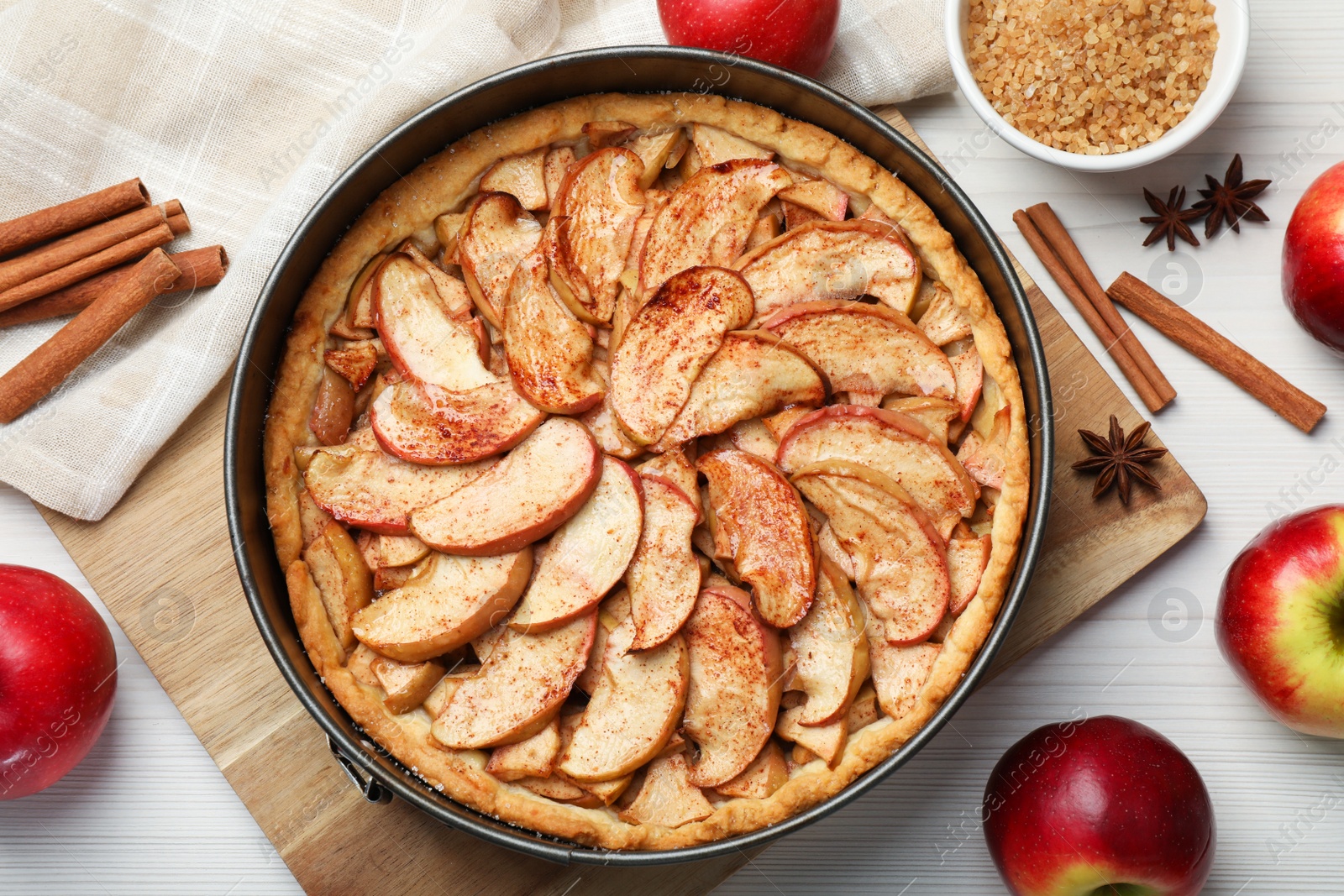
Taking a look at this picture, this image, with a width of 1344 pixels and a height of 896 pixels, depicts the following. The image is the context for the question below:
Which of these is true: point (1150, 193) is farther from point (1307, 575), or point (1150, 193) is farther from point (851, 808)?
point (851, 808)

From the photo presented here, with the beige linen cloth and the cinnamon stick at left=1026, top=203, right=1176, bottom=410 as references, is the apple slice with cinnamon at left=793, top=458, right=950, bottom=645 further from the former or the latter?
the beige linen cloth

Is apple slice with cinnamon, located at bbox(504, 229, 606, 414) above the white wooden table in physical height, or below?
above

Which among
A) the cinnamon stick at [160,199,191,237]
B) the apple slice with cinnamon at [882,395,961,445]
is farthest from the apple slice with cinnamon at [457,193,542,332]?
the apple slice with cinnamon at [882,395,961,445]

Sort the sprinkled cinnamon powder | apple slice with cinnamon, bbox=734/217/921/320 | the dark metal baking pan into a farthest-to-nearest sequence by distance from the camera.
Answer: the sprinkled cinnamon powder, apple slice with cinnamon, bbox=734/217/921/320, the dark metal baking pan

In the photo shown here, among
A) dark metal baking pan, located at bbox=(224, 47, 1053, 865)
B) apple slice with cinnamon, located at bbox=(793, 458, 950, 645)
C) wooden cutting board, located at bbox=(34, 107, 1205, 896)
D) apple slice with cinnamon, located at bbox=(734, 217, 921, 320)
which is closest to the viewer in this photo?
dark metal baking pan, located at bbox=(224, 47, 1053, 865)

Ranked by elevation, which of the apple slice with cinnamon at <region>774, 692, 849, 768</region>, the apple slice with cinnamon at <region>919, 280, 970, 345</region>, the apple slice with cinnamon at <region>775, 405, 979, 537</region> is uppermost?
the apple slice with cinnamon at <region>919, 280, 970, 345</region>

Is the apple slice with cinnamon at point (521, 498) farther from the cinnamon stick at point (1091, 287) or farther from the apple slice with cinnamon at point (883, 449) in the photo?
the cinnamon stick at point (1091, 287)

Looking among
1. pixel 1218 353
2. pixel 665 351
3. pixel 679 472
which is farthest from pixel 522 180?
pixel 1218 353
